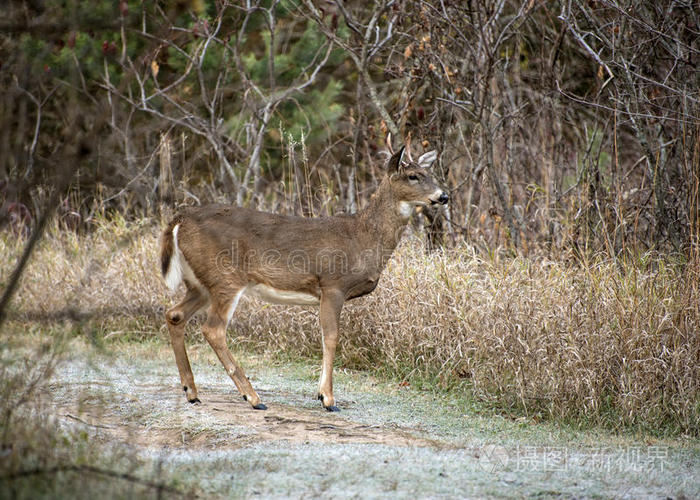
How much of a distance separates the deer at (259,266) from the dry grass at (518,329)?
1.72 feet

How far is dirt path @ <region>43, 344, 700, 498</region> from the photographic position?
4523 mm

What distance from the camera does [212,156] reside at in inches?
556

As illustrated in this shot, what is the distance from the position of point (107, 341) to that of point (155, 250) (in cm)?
140

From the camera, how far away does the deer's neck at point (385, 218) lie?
23.8ft

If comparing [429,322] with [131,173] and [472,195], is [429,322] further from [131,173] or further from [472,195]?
[131,173]

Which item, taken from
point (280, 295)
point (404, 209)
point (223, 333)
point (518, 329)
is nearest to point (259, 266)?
point (280, 295)

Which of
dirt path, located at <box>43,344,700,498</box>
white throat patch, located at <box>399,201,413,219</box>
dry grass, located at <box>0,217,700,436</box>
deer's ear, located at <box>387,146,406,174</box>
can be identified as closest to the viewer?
dirt path, located at <box>43,344,700,498</box>

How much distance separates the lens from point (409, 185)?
24.2 ft

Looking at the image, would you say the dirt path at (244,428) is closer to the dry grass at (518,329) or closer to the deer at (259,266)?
the deer at (259,266)

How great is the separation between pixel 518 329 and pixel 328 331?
1.55 meters

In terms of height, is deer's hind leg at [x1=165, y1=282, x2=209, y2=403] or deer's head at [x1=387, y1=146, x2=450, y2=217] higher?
deer's head at [x1=387, y1=146, x2=450, y2=217]

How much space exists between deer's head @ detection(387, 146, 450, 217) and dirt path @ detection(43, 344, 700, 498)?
5.48 ft

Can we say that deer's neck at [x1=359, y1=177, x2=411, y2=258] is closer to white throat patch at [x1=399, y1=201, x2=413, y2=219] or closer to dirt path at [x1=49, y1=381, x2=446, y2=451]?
white throat patch at [x1=399, y1=201, x2=413, y2=219]

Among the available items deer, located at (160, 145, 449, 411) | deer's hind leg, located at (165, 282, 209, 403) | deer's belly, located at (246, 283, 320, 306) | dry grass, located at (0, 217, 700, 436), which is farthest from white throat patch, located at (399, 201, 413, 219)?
deer's hind leg, located at (165, 282, 209, 403)
